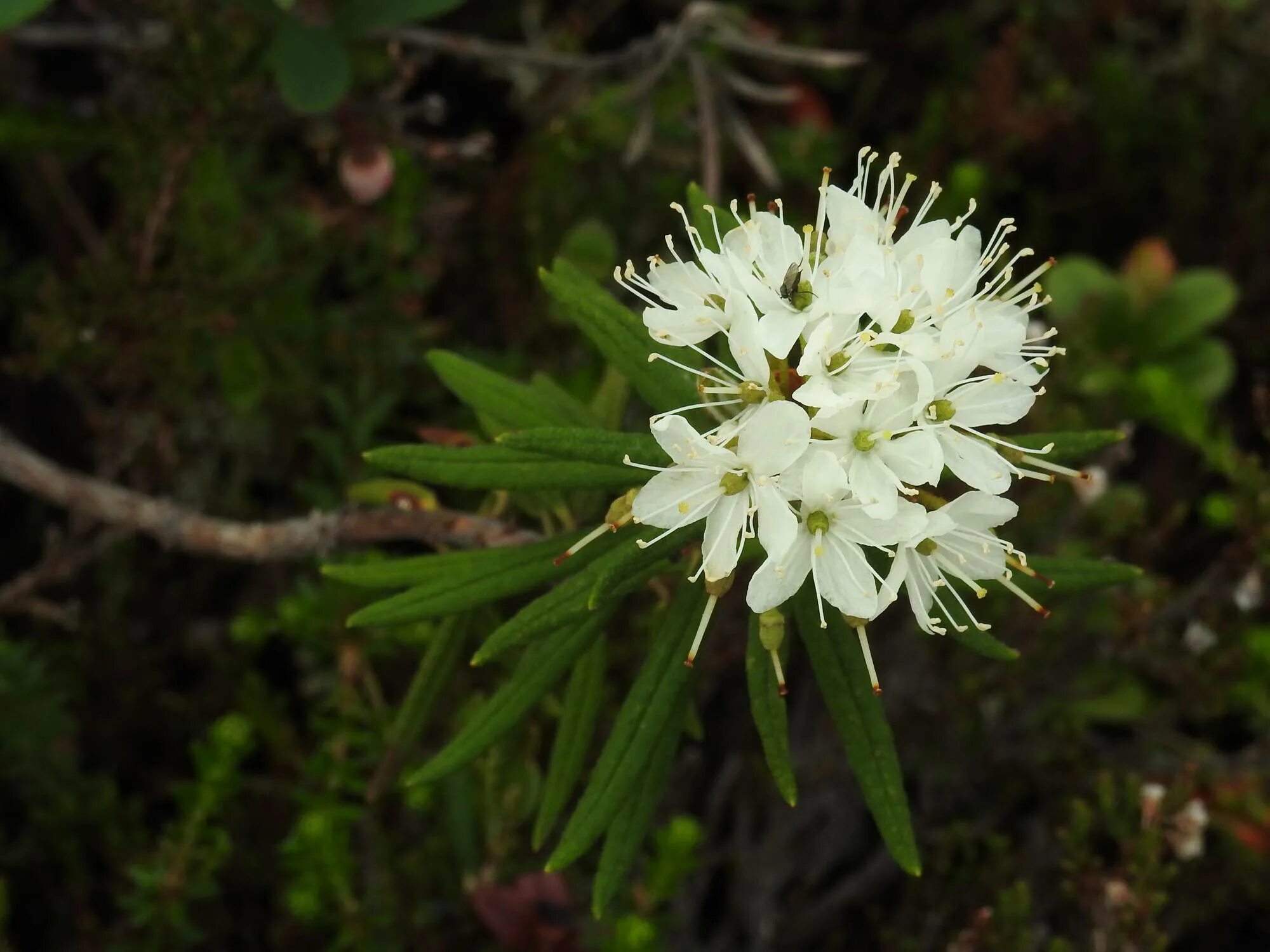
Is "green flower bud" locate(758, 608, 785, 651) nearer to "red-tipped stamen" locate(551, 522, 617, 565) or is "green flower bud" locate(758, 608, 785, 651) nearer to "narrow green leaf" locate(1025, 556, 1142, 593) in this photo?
"red-tipped stamen" locate(551, 522, 617, 565)

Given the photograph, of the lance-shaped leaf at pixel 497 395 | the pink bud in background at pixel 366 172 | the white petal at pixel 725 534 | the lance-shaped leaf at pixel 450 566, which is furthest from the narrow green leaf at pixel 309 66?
the white petal at pixel 725 534

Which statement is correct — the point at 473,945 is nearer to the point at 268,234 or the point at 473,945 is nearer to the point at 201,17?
the point at 268,234

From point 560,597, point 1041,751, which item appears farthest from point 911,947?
point 560,597

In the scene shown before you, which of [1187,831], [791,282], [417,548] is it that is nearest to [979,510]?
[791,282]

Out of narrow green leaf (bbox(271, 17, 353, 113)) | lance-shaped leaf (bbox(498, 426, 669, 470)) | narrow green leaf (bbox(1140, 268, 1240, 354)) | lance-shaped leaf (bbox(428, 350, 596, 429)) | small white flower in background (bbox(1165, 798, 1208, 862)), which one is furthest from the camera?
narrow green leaf (bbox(1140, 268, 1240, 354))

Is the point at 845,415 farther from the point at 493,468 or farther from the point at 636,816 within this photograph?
the point at 636,816

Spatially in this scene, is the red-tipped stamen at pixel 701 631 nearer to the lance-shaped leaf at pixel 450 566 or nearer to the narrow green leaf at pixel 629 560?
the narrow green leaf at pixel 629 560

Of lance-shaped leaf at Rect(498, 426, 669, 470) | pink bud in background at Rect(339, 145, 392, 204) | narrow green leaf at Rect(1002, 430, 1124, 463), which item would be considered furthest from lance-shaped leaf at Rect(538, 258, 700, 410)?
pink bud in background at Rect(339, 145, 392, 204)
